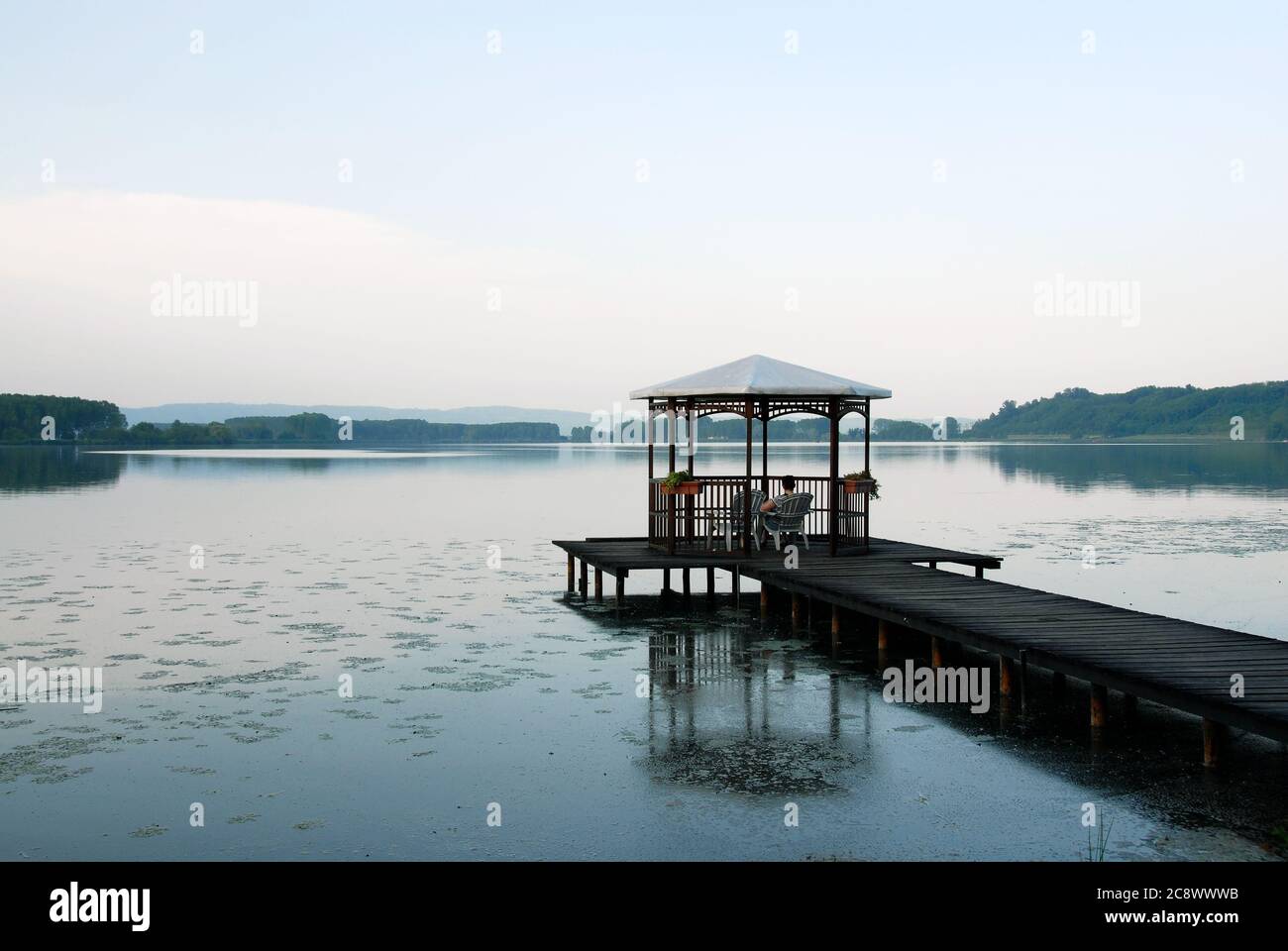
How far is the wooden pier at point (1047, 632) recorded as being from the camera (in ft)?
28.0

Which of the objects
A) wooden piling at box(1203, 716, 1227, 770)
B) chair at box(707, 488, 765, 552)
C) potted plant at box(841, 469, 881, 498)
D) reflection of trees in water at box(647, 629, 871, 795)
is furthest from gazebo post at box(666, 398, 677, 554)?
wooden piling at box(1203, 716, 1227, 770)

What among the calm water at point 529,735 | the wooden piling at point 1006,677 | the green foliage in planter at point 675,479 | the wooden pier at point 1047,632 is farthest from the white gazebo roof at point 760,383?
the wooden piling at point 1006,677

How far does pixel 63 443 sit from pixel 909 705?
514ft

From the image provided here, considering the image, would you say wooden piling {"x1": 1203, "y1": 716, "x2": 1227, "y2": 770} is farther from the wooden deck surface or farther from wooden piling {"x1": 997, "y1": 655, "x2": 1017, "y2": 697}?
wooden piling {"x1": 997, "y1": 655, "x2": 1017, "y2": 697}

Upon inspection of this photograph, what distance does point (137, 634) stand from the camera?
14.6 metres

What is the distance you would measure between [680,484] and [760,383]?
2.02 metres

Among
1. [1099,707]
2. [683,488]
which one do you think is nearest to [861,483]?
[683,488]

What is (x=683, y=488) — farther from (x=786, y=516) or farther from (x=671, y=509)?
(x=786, y=516)

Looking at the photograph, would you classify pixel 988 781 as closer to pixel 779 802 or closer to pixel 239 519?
pixel 779 802

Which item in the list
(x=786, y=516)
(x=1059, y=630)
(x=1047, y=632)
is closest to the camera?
(x=1047, y=632)

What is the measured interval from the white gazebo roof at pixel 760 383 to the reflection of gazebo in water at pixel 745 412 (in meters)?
0.01

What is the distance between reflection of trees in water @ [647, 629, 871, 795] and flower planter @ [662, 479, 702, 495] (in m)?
4.96

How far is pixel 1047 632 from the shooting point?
1101 centimetres
